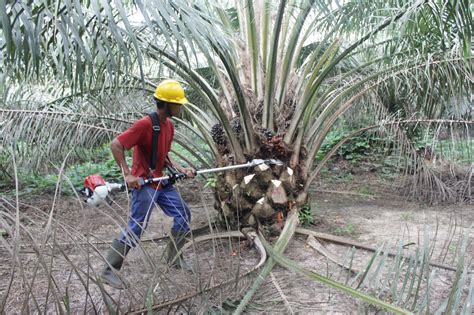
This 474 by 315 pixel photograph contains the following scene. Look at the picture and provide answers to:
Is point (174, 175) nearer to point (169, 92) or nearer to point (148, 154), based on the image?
point (148, 154)

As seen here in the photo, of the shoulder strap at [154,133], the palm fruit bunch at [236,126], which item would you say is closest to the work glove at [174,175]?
the shoulder strap at [154,133]

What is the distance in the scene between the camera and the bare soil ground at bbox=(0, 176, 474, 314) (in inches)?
52.2

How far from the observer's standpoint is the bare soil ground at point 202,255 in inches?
52.2

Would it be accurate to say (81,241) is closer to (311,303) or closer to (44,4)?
(44,4)

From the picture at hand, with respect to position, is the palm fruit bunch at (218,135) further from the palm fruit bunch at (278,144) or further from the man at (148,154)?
the man at (148,154)

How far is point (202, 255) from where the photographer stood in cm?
347

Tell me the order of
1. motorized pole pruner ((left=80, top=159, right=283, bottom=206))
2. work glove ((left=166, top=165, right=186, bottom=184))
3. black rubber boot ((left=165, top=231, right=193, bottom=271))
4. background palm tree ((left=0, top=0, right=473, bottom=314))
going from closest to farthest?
1. black rubber boot ((left=165, top=231, right=193, bottom=271))
2. motorized pole pruner ((left=80, top=159, right=283, bottom=206))
3. work glove ((left=166, top=165, right=186, bottom=184))
4. background palm tree ((left=0, top=0, right=473, bottom=314))

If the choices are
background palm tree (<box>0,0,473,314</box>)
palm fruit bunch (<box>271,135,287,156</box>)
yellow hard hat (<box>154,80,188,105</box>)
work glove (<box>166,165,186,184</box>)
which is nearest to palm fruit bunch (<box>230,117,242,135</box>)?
background palm tree (<box>0,0,473,314</box>)

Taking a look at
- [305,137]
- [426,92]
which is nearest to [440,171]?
[426,92]

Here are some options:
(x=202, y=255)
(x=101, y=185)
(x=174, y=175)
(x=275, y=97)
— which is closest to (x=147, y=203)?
(x=174, y=175)

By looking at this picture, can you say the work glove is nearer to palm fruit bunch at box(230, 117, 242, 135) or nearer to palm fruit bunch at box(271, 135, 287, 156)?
palm fruit bunch at box(230, 117, 242, 135)

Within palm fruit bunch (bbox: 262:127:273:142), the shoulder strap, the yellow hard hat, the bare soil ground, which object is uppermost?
the yellow hard hat

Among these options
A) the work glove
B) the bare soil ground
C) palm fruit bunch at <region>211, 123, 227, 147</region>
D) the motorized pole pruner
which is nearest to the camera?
the bare soil ground

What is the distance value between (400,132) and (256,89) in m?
1.58
